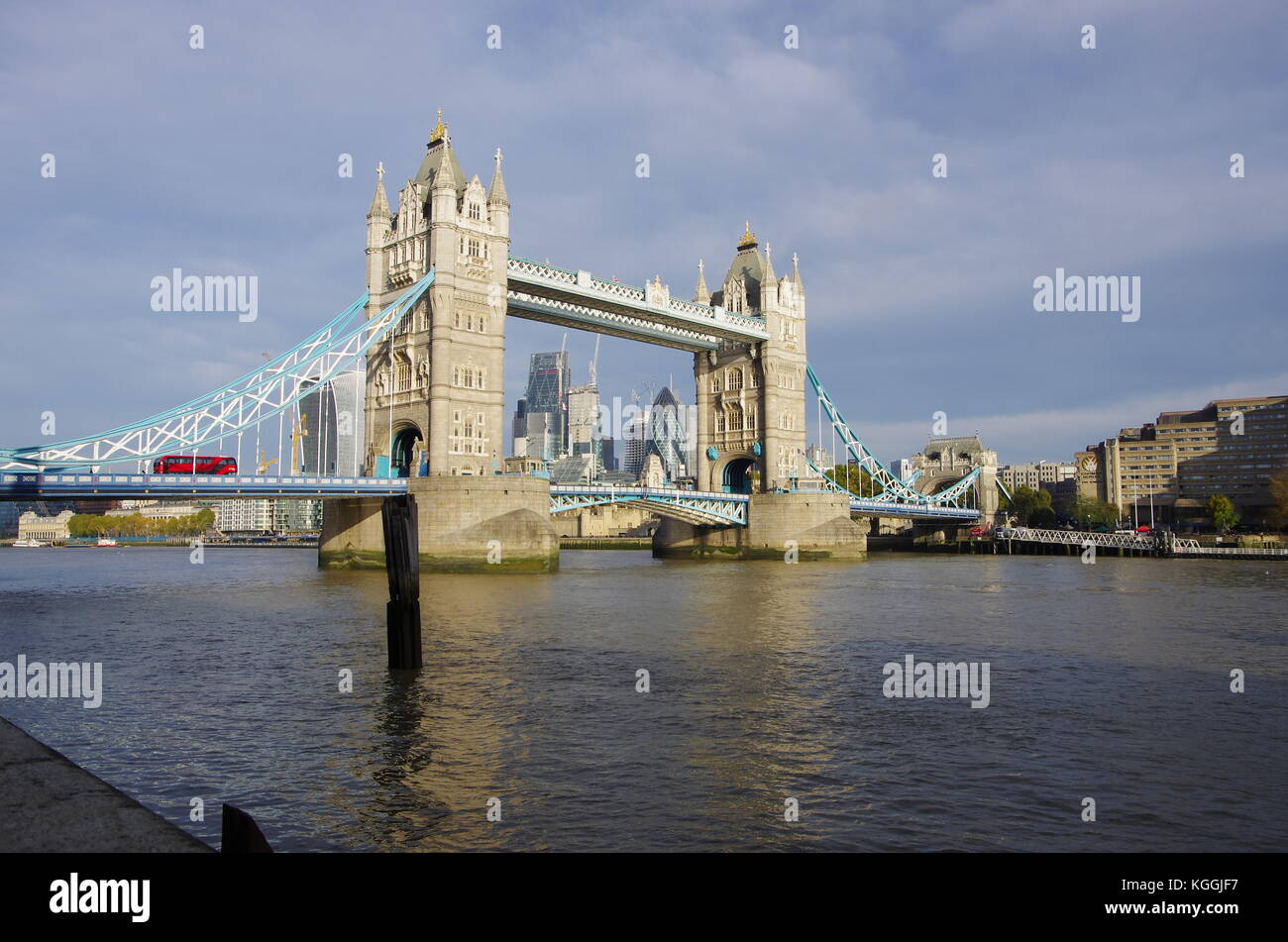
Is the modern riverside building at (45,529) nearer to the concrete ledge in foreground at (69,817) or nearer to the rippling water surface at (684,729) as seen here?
the rippling water surface at (684,729)

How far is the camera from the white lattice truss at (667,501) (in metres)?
53.6

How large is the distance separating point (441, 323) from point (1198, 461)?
13194 centimetres

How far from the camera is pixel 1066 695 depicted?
16.0 m

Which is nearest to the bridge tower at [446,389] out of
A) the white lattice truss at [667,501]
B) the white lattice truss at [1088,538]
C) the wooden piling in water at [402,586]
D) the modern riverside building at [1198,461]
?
the white lattice truss at [667,501]

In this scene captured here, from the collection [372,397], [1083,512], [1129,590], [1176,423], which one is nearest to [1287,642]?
[1129,590]

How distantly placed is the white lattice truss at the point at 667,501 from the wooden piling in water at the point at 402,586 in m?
30.6

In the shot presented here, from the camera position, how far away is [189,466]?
41.2 m

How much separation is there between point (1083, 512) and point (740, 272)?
75.6m

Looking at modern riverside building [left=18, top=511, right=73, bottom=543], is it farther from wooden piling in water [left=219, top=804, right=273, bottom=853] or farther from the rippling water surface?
wooden piling in water [left=219, top=804, right=273, bottom=853]

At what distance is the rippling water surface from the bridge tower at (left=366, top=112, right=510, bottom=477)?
802 inches

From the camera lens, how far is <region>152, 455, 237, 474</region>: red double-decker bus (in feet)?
133

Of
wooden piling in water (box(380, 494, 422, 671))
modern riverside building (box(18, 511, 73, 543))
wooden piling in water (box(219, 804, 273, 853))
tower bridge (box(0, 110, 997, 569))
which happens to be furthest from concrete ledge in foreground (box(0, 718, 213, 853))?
modern riverside building (box(18, 511, 73, 543))

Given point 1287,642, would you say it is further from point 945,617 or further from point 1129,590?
point 1129,590

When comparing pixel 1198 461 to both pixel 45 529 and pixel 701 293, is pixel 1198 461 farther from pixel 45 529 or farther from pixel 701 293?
pixel 45 529
